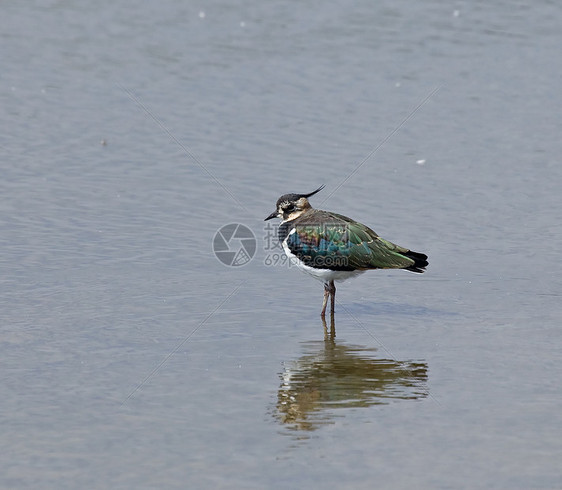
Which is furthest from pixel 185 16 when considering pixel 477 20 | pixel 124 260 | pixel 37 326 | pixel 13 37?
pixel 37 326

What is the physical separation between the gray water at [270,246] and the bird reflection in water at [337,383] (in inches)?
1.3

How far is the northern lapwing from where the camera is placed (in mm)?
12797

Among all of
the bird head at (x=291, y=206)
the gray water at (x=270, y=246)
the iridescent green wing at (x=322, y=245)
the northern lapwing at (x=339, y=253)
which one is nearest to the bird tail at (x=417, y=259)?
the northern lapwing at (x=339, y=253)

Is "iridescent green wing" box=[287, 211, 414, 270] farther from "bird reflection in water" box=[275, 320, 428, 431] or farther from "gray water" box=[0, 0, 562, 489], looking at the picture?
"bird reflection in water" box=[275, 320, 428, 431]

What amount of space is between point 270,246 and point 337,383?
482 cm

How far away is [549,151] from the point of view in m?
18.9

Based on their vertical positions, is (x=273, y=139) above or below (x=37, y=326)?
above

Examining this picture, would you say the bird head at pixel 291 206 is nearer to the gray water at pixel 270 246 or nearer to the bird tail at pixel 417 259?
the gray water at pixel 270 246

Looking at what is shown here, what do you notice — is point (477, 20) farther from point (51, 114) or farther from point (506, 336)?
point (506, 336)

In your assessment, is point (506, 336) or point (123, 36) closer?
point (506, 336)

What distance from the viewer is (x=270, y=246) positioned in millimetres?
15234

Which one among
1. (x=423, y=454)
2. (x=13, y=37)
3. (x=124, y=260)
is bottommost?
(x=423, y=454)

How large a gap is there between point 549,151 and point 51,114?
386 inches

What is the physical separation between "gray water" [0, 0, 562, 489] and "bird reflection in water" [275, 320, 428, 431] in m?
0.03
